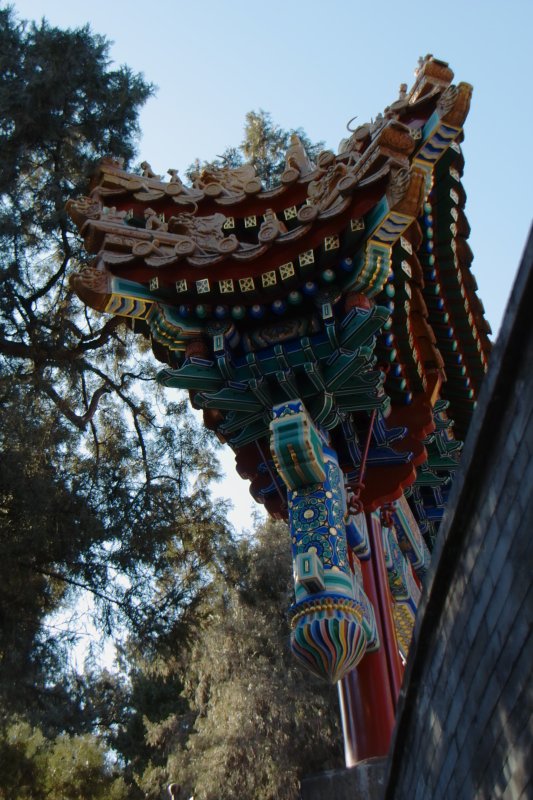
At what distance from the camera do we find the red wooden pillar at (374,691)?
5473 millimetres

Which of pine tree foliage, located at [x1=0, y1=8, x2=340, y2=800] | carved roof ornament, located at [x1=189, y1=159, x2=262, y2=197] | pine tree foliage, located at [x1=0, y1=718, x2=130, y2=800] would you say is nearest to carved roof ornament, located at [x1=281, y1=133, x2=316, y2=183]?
carved roof ornament, located at [x1=189, y1=159, x2=262, y2=197]

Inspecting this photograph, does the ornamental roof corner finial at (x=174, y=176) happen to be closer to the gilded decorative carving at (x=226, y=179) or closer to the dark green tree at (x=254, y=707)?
the gilded decorative carving at (x=226, y=179)

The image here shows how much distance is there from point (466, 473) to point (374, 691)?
3.14 m

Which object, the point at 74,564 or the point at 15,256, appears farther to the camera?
the point at 15,256

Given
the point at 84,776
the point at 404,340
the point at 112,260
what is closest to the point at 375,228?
the point at 404,340

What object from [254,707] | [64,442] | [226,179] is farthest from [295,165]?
[254,707]

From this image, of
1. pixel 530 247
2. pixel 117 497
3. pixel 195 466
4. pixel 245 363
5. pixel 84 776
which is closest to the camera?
pixel 530 247

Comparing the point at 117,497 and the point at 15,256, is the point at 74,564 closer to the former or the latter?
the point at 117,497

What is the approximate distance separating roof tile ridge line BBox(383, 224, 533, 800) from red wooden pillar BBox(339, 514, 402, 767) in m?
1.80

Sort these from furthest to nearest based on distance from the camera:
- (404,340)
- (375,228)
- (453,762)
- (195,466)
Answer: (195,466), (404,340), (375,228), (453,762)

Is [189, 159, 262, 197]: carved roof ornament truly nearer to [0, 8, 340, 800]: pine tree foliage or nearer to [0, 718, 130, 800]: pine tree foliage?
[0, 8, 340, 800]: pine tree foliage

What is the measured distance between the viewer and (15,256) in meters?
8.38

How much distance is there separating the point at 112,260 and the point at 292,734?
1103 cm

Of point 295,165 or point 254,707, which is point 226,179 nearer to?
point 295,165
